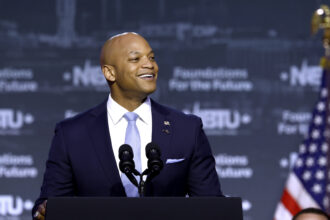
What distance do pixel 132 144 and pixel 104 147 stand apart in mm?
114

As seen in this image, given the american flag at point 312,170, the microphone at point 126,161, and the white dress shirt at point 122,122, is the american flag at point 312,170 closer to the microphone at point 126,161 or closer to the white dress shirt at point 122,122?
the white dress shirt at point 122,122

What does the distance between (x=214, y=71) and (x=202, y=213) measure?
422cm

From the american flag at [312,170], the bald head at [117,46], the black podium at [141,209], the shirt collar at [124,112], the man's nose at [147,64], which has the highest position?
the bald head at [117,46]

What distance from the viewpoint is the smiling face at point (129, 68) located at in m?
2.54

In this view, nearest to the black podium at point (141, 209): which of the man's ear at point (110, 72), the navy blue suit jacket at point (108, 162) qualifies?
the navy blue suit jacket at point (108, 162)

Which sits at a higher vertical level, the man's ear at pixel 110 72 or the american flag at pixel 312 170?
the man's ear at pixel 110 72

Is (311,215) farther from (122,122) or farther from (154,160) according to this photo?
(154,160)

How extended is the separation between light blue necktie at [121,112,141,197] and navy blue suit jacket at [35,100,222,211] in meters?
0.03

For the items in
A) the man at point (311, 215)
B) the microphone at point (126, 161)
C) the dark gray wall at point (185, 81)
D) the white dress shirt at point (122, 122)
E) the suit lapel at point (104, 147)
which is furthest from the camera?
the dark gray wall at point (185, 81)

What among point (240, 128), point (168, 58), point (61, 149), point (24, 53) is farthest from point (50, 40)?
point (61, 149)

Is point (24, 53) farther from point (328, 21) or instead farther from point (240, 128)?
point (328, 21)

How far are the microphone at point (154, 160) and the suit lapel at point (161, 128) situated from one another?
0.35 m

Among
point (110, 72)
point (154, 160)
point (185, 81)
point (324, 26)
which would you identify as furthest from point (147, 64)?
point (185, 81)

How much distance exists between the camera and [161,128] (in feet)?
8.46
